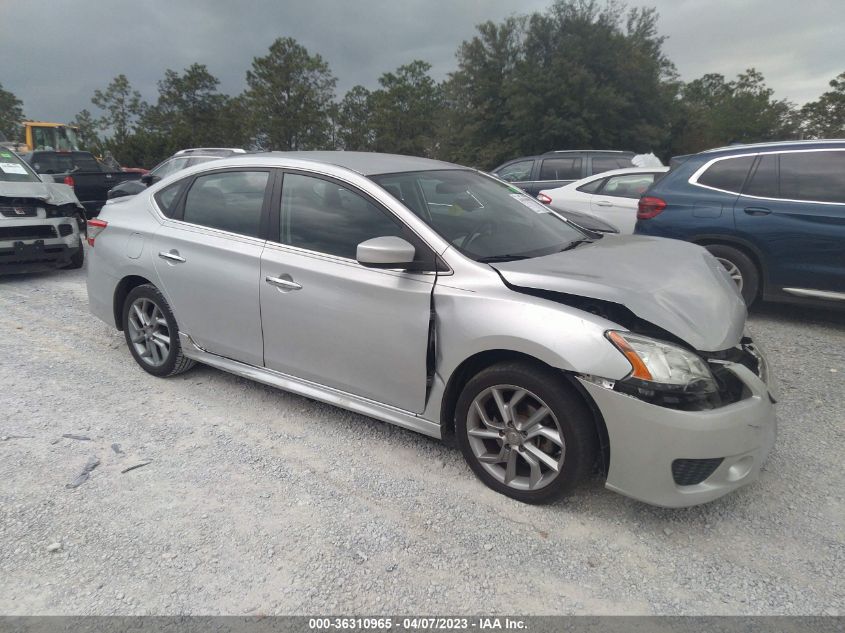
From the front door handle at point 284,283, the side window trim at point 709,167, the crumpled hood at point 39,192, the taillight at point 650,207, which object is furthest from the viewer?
the crumpled hood at point 39,192

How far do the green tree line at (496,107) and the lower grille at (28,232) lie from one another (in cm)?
2359

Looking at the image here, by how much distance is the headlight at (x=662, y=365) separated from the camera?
2.44 metres

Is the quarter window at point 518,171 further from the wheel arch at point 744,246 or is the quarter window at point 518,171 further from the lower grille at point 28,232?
the lower grille at point 28,232

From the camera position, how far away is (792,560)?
8.09 feet

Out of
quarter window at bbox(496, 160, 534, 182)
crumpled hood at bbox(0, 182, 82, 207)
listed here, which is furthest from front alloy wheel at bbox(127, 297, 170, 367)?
quarter window at bbox(496, 160, 534, 182)

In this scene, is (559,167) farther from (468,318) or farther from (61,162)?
(61,162)

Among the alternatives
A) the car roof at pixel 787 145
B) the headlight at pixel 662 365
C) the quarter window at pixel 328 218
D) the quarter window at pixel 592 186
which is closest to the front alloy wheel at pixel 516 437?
the headlight at pixel 662 365

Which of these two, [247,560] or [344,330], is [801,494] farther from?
[247,560]

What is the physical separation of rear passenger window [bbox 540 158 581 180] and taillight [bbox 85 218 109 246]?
8.11 metres

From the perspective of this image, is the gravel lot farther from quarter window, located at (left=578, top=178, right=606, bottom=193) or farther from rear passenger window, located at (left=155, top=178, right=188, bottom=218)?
quarter window, located at (left=578, top=178, right=606, bottom=193)

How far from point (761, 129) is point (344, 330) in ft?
172

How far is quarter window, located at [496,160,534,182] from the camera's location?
11156 millimetres

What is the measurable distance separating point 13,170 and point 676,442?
8795 millimetres

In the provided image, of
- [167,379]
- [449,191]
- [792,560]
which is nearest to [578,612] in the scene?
[792,560]
